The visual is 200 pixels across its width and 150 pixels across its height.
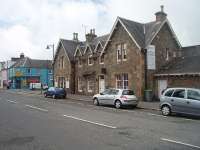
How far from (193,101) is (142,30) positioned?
16900 millimetres

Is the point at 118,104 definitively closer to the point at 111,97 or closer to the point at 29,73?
the point at 111,97

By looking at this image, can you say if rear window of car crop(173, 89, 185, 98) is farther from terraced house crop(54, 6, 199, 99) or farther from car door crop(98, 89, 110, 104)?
terraced house crop(54, 6, 199, 99)

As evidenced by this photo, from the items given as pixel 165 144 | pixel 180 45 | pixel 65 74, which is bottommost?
pixel 165 144

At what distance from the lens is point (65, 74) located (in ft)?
135

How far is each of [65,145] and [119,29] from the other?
23322 mm

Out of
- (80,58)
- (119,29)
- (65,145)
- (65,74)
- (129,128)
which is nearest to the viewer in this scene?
(65,145)

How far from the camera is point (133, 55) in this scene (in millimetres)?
28562

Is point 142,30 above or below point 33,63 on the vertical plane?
above

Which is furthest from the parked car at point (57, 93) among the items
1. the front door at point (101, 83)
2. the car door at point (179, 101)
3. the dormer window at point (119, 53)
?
the car door at point (179, 101)

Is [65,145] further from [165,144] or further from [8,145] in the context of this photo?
[165,144]

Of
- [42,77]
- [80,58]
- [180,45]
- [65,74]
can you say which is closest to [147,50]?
[180,45]

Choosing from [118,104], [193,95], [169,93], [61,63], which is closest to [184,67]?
[118,104]

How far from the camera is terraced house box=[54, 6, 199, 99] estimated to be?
28125 mm

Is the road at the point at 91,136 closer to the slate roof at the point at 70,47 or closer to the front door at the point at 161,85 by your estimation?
the front door at the point at 161,85
